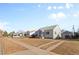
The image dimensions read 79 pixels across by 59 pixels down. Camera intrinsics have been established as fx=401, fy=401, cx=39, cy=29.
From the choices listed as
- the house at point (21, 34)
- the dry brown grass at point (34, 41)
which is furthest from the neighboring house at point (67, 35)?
the house at point (21, 34)

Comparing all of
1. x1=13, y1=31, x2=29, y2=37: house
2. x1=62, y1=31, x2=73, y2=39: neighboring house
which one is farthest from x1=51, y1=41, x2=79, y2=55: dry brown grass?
x1=13, y1=31, x2=29, y2=37: house

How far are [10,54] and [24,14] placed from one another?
1.40 feet

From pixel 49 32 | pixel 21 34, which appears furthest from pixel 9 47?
pixel 49 32

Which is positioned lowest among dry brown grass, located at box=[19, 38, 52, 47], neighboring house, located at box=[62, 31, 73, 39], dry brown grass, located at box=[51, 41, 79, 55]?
dry brown grass, located at box=[51, 41, 79, 55]

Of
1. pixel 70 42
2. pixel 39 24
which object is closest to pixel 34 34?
pixel 39 24

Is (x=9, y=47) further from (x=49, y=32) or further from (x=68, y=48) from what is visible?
(x=68, y=48)

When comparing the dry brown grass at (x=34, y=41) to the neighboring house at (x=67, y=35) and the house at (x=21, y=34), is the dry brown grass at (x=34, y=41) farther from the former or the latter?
the neighboring house at (x=67, y=35)

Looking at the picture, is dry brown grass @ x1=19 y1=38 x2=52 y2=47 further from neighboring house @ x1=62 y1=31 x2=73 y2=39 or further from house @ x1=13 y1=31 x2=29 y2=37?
neighboring house @ x1=62 y1=31 x2=73 y2=39

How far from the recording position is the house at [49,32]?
402cm

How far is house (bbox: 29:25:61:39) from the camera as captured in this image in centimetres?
402

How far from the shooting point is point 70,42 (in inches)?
159

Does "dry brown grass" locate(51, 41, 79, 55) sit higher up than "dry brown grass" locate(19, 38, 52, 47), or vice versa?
"dry brown grass" locate(19, 38, 52, 47)

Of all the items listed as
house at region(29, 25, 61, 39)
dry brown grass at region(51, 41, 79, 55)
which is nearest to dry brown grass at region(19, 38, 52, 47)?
house at region(29, 25, 61, 39)
